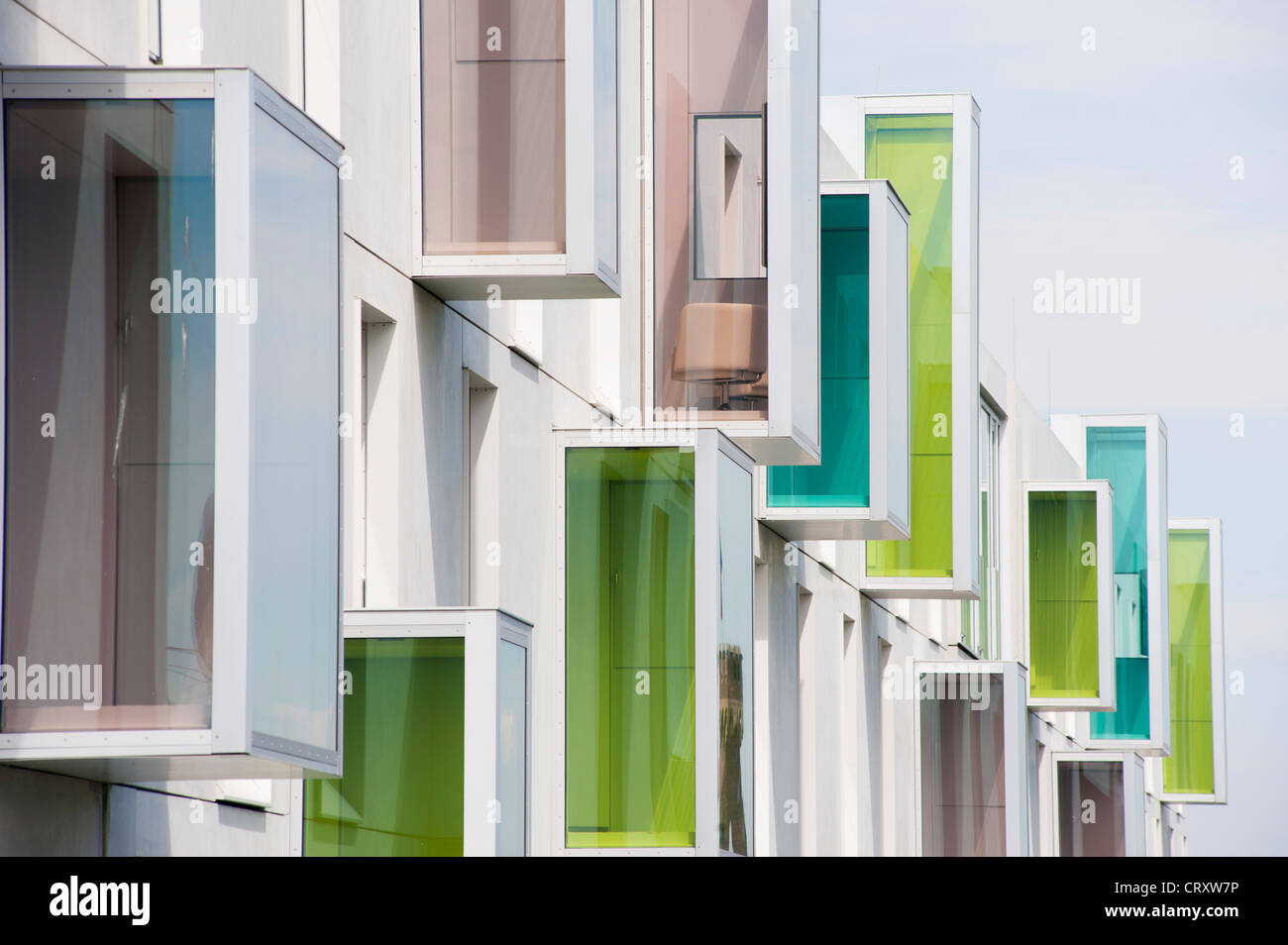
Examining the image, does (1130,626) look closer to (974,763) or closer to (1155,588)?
(1155,588)

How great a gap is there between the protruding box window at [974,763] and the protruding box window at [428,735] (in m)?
14.2

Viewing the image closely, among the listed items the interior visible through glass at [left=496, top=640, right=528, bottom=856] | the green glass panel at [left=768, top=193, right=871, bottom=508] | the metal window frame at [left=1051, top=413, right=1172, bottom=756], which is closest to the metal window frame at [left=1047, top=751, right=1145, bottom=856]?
the metal window frame at [left=1051, top=413, right=1172, bottom=756]

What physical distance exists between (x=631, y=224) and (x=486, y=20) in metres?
2.74

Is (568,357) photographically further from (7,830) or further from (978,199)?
(978,199)

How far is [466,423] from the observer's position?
37.3 feet

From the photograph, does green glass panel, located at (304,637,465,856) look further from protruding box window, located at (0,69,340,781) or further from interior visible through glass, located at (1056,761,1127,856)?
interior visible through glass, located at (1056,761,1127,856)

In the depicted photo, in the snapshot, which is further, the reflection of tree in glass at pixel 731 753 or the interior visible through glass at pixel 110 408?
the reflection of tree in glass at pixel 731 753

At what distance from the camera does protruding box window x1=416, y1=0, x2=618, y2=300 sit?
1035 cm

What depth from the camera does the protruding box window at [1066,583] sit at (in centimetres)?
2627

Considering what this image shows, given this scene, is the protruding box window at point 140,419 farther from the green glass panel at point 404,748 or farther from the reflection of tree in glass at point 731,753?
the reflection of tree in glass at point 731,753

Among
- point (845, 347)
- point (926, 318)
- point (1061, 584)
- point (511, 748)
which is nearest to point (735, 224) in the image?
point (845, 347)

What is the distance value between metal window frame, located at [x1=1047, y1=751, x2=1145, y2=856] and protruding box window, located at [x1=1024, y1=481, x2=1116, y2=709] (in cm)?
241

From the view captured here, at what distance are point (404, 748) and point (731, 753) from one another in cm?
298

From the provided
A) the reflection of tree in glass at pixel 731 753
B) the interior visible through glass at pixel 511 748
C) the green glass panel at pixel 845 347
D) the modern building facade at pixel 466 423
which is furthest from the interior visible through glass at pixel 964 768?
the interior visible through glass at pixel 511 748
